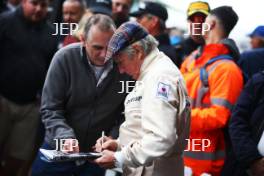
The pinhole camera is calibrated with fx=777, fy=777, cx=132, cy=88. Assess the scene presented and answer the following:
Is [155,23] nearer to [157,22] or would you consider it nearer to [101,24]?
[157,22]

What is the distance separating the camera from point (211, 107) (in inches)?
203

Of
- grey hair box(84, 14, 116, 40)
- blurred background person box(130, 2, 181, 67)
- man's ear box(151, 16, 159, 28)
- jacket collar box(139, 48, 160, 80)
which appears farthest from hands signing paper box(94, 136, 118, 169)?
man's ear box(151, 16, 159, 28)

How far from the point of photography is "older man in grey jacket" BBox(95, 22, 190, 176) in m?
3.85

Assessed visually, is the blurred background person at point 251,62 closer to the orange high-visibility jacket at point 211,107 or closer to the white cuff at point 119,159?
the orange high-visibility jacket at point 211,107

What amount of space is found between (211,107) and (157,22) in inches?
A: 42.0

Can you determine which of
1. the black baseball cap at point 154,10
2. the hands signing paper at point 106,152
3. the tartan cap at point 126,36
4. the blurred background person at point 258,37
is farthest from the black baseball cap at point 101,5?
the tartan cap at point 126,36

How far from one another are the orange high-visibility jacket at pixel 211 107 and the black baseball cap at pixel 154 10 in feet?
2.44

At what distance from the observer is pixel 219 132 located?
17.3 ft

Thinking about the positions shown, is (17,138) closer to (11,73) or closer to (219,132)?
(11,73)

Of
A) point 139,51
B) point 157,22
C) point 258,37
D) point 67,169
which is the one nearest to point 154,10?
point 157,22

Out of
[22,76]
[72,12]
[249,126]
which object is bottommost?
[249,126]

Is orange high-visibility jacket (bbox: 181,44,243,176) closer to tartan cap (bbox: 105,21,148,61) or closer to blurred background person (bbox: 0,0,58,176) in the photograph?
tartan cap (bbox: 105,21,148,61)

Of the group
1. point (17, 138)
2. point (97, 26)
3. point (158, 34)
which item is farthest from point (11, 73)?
point (97, 26)

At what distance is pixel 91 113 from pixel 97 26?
567 mm
